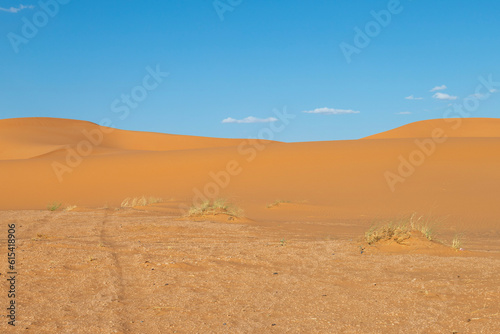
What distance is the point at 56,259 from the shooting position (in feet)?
23.2

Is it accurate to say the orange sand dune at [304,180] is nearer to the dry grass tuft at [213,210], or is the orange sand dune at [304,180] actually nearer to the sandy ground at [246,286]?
the dry grass tuft at [213,210]

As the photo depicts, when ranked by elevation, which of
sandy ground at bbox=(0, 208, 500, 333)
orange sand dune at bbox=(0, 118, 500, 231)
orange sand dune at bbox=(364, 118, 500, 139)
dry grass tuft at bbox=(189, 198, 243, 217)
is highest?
orange sand dune at bbox=(364, 118, 500, 139)

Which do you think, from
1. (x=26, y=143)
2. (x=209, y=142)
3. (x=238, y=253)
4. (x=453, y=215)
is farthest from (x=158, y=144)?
(x=238, y=253)

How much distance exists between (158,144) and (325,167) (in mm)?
58365

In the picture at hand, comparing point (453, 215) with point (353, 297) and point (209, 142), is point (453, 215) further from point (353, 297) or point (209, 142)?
point (209, 142)

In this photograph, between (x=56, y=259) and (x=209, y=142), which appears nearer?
(x=56, y=259)

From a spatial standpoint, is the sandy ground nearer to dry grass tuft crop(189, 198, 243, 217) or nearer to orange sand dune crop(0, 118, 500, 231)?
dry grass tuft crop(189, 198, 243, 217)

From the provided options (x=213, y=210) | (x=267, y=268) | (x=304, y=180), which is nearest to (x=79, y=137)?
(x=304, y=180)

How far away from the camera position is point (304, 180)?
28.6 metres

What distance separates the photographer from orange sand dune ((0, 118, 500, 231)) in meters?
19.3

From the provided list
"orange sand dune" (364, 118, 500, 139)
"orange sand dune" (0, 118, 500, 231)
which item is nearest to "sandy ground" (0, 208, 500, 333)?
"orange sand dune" (0, 118, 500, 231)

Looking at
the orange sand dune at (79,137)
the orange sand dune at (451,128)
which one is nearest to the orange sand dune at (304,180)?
the orange sand dune at (79,137)

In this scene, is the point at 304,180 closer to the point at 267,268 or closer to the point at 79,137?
the point at 267,268

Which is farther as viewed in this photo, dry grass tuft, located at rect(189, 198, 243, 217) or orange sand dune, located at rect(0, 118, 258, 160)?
orange sand dune, located at rect(0, 118, 258, 160)
